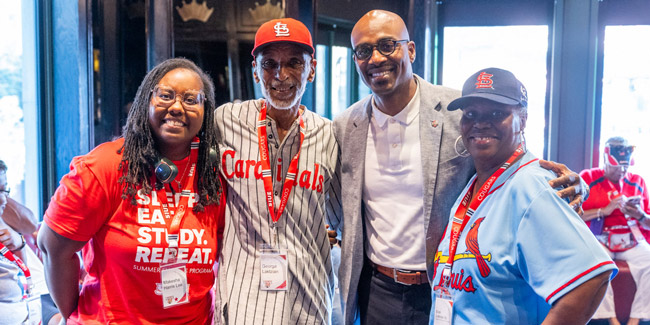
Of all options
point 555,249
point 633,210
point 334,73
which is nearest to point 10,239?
point 555,249

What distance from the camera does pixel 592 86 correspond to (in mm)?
5176

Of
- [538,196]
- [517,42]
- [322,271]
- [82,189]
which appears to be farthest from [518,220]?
[517,42]

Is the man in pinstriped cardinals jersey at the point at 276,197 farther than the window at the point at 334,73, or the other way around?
the window at the point at 334,73

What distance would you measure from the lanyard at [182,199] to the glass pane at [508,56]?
3997 millimetres

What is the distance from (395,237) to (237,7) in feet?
10.8

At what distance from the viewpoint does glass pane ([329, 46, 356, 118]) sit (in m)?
5.03

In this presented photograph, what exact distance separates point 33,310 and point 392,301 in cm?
235

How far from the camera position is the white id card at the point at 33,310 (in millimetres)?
2967

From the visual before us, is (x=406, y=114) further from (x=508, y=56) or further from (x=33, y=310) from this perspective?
(x=508, y=56)

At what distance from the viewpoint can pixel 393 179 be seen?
2096mm

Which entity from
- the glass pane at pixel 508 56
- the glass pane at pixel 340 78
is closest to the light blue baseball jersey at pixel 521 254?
the glass pane at pixel 340 78

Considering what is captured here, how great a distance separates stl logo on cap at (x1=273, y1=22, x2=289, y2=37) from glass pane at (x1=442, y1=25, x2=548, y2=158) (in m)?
3.64

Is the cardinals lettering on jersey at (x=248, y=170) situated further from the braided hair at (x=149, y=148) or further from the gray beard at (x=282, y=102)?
the gray beard at (x=282, y=102)

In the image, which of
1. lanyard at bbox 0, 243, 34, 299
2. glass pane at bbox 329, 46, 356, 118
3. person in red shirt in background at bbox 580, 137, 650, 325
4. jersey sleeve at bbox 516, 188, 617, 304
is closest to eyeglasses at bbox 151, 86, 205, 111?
jersey sleeve at bbox 516, 188, 617, 304
